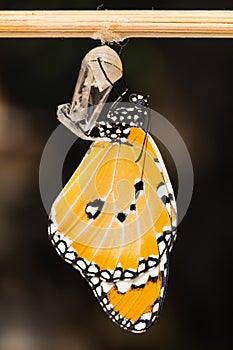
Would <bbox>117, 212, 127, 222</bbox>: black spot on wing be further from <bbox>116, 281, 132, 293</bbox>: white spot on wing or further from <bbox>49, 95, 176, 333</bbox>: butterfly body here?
<bbox>116, 281, 132, 293</bbox>: white spot on wing

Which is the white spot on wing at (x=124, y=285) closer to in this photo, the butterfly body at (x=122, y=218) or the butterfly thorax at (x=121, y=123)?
the butterfly body at (x=122, y=218)

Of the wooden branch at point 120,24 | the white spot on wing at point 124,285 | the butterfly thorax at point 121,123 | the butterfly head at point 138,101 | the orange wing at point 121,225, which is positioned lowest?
the white spot on wing at point 124,285

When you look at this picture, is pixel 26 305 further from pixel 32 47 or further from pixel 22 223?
pixel 32 47

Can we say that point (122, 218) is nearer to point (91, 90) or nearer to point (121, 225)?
point (121, 225)

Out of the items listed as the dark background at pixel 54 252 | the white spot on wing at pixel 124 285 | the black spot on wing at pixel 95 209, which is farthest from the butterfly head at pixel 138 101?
the dark background at pixel 54 252

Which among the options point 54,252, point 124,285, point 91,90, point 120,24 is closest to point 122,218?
point 124,285
